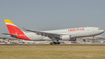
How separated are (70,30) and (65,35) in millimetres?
2244

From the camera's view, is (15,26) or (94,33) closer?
(94,33)

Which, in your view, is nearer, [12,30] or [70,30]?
[70,30]

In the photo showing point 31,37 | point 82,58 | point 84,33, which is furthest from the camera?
point 31,37

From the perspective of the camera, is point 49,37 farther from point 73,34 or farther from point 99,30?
point 99,30

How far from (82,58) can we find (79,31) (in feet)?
96.5

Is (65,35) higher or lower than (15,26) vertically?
lower

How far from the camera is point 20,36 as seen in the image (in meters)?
50.4

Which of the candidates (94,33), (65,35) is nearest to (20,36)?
(65,35)

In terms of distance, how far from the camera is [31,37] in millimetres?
49781

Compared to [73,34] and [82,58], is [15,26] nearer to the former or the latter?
[73,34]

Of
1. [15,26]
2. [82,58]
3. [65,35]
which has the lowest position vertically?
[82,58]

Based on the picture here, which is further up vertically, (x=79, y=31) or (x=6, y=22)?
(x=6, y=22)

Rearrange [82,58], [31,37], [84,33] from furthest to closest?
1. [31,37]
2. [84,33]
3. [82,58]

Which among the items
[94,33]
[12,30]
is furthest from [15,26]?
[94,33]
